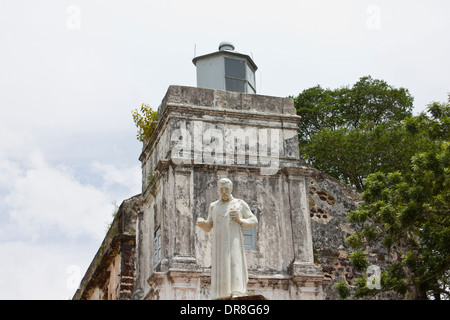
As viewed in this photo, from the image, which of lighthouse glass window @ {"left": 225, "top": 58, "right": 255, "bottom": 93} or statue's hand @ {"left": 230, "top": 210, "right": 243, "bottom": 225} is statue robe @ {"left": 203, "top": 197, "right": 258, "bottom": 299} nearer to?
Result: statue's hand @ {"left": 230, "top": 210, "right": 243, "bottom": 225}

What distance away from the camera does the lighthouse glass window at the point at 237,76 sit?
18.0m

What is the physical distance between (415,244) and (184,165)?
15.4ft

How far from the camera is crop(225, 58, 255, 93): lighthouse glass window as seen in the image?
59.1 feet

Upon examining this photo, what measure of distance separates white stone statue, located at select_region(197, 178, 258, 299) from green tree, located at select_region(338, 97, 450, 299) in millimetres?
4043

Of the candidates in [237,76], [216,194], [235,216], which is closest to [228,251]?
[235,216]

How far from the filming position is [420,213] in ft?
38.0

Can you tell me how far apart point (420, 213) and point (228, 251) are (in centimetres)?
453

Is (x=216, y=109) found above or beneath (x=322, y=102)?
beneath

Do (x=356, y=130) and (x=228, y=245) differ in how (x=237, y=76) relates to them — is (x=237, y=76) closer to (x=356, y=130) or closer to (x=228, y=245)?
(x=356, y=130)

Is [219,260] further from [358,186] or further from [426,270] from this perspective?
[358,186]

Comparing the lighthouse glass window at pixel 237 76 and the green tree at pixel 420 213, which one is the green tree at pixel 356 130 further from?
the green tree at pixel 420 213

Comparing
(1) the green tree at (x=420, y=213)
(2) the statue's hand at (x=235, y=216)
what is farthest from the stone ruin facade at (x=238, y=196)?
(2) the statue's hand at (x=235, y=216)

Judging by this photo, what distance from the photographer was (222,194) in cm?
877
